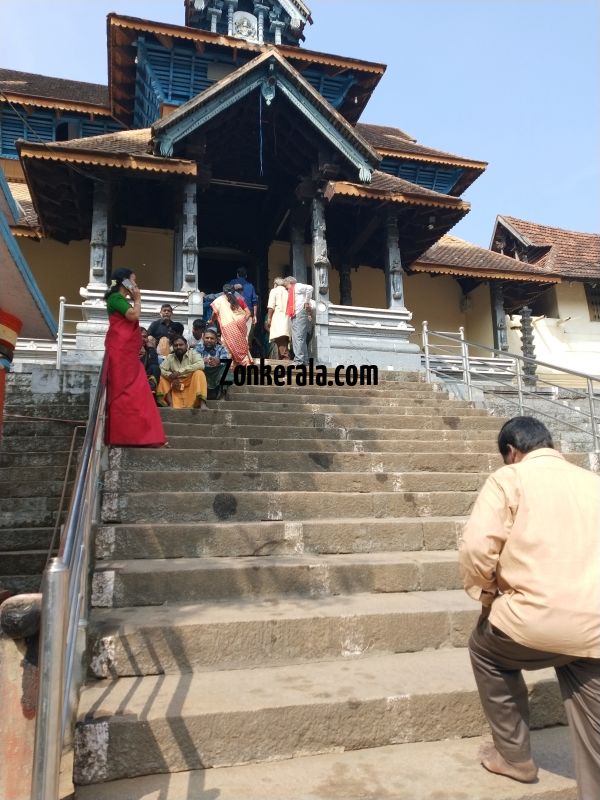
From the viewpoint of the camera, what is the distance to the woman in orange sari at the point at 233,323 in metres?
7.74

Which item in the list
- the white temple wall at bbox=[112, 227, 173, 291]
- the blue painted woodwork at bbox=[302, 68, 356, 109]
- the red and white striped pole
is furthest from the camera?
the blue painted woodwork at bbox=[302, 68, 356, 109]

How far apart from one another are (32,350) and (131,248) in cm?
428

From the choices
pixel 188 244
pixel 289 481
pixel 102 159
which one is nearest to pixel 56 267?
pixel 102 159

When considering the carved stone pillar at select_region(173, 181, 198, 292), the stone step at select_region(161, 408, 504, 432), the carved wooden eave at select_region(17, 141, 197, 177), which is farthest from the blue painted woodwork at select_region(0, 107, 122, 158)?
the stone step at select_region(161, 408, 504, 432)

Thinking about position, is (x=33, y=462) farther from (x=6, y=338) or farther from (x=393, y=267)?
(x=393, y=267)

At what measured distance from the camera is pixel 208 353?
7172mm

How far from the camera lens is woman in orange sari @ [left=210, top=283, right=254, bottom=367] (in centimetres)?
774

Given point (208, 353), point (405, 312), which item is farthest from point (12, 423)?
point (405, 312)

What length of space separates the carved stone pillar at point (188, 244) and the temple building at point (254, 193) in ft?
0.12

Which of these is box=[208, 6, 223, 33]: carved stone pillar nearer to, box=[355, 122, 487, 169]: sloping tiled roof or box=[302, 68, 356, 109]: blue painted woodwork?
box=[302, 68, 356, 109]: blue painted woodwork

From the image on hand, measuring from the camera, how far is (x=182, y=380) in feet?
20.6

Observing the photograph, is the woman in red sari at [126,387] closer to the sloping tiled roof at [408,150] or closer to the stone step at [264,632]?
the stone step at [264,632]

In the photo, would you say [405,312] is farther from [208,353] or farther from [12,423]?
[12,423]

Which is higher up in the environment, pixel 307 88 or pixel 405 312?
pixel 307 88
